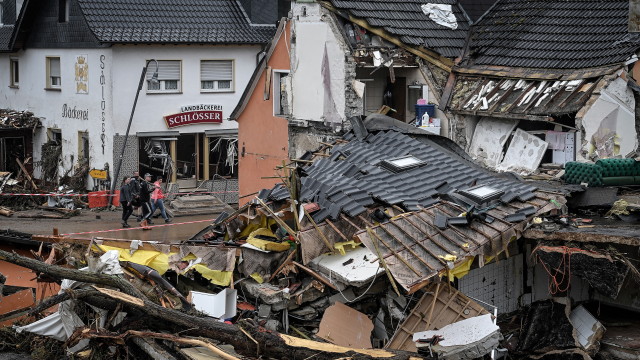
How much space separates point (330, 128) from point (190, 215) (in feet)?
26.8

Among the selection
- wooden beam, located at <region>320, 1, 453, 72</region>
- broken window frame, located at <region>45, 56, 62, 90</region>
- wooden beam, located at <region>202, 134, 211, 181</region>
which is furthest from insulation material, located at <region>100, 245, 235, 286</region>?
broken window frame, located at <region>45, 56, 62, 90</region>

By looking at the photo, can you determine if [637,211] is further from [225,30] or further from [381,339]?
[225,30]

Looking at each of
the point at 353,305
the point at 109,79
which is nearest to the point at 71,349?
the point at 353,305

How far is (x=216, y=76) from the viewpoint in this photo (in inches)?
1326

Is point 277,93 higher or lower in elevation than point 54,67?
lower

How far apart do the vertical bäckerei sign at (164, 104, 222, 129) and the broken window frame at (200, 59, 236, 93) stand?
0.58 meters

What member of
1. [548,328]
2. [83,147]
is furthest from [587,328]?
[83,147]

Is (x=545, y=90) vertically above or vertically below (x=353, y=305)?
above

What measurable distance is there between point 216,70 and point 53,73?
19.5 feet

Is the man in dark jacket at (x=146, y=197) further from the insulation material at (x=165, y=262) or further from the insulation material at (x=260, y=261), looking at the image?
the insulation material at (x=260, y=261)

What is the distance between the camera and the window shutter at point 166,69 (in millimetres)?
32250

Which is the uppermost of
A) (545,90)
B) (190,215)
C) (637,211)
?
(545,90)

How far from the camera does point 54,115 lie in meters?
34.6

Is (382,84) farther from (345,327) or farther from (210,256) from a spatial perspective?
Result: (345,327)
